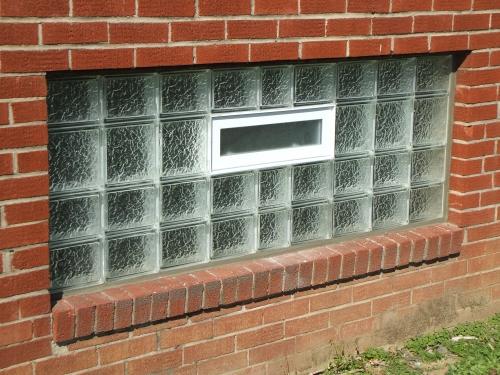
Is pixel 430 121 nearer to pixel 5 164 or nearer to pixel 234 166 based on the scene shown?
pixel 234 166

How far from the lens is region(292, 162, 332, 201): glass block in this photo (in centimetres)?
482

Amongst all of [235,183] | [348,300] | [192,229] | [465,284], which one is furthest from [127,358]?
[465,284]

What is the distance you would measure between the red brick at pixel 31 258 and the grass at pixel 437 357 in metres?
1.72

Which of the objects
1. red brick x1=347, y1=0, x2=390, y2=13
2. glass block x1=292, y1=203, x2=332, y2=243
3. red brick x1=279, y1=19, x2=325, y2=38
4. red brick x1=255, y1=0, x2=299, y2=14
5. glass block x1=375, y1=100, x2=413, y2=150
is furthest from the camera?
glass block x1=375, y1=100, x2=413, y2=150

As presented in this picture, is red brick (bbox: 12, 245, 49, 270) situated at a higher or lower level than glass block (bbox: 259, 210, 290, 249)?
higher

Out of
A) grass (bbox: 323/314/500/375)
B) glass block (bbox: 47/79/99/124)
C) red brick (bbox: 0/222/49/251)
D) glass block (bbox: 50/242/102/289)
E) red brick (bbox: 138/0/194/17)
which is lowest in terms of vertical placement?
grass (bbox: 323/314/500/375)

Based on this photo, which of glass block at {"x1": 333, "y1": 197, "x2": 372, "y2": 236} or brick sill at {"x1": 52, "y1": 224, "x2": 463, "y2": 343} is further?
glass block at {"x1": 333, "y1": 197, "x2": 372, "y2": 236}

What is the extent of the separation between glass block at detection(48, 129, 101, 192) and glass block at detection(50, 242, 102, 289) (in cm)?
28

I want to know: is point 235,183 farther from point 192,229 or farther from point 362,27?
point 362,27

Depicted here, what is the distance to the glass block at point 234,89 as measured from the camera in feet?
14.5

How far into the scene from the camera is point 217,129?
4.46 m

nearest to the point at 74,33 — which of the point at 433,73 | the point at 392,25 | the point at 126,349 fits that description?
the point at 126,349

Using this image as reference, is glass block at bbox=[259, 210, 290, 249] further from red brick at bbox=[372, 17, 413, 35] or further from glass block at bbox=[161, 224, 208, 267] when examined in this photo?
red brick at bbox=[372, 17, 413, 35]

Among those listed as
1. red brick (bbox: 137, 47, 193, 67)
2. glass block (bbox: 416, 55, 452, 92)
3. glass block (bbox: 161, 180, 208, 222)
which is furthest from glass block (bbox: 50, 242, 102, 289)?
glass block (bbox: 416, 55, 452, 92)
